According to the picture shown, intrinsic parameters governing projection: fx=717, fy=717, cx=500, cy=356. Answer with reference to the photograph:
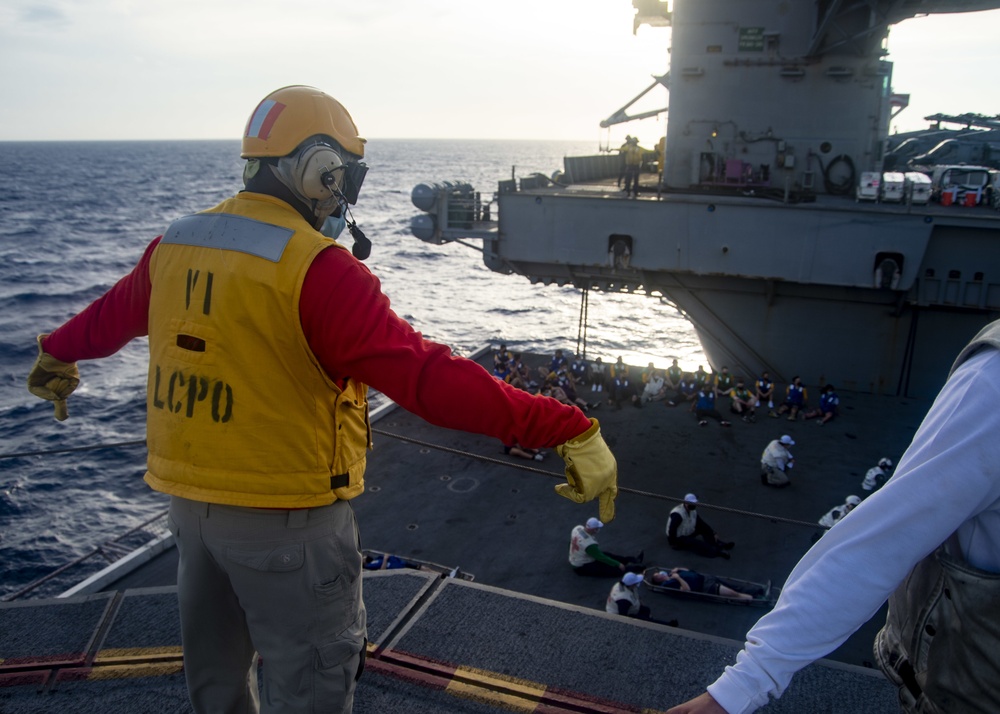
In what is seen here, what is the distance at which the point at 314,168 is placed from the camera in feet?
8.65

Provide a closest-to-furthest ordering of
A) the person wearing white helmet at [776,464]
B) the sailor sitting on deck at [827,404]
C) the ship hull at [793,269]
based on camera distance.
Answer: the person wearing white helmet at [776,464]
the ship hull at [793,269]
the sailor sitting on deck at [827,404]

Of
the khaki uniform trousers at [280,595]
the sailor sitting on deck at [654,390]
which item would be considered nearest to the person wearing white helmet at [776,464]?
→ the sailor sitting on deck at [654,390]

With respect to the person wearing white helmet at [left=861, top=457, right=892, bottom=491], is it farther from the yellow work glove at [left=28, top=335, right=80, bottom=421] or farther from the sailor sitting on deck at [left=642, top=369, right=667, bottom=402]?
the yellow work glove at [left=28, top=335, right=80, bottom=421]

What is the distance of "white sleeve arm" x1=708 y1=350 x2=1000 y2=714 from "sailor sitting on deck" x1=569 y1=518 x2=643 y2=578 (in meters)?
7.98

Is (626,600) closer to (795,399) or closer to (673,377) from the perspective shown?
(795,399)

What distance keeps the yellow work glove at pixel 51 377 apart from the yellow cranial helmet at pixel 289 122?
1.50 m

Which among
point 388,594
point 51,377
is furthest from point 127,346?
point 51,377

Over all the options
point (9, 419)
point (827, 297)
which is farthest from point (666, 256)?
point (9, 419)

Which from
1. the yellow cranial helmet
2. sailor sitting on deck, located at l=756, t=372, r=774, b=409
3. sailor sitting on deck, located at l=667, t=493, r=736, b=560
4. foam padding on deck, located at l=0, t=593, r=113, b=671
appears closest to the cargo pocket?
the yellow cranial helmet

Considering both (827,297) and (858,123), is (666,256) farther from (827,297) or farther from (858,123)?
(858,123)

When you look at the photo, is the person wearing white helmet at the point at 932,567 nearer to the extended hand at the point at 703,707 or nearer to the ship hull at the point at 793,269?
the extended hand at the point at 703,707

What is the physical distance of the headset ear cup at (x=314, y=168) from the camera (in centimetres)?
263

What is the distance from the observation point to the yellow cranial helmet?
2.64 metres

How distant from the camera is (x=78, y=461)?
20.1 m
